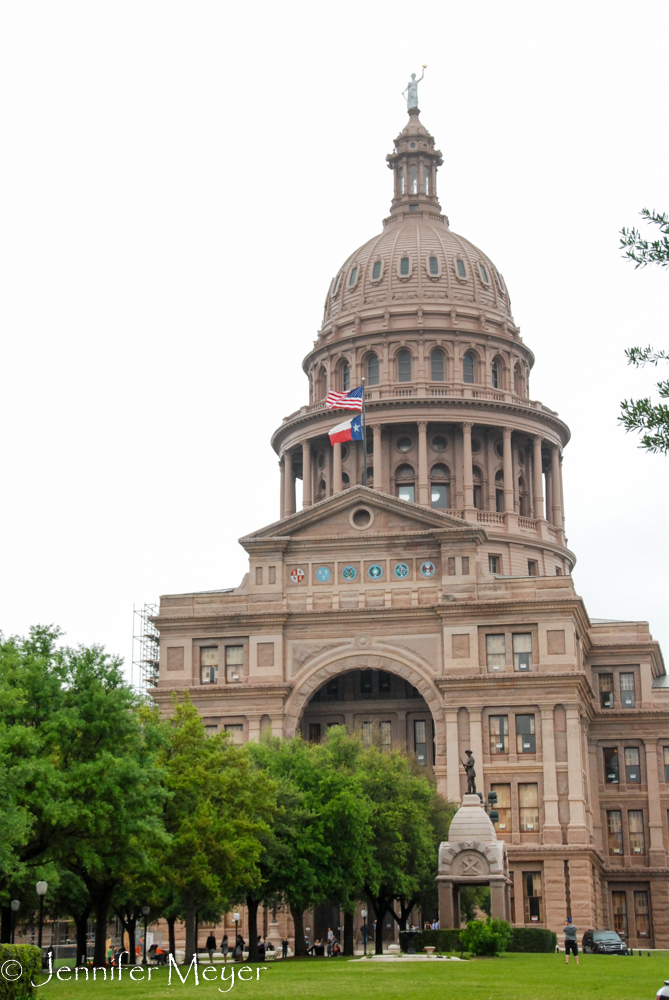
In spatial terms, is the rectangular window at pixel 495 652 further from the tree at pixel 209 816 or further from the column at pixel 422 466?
the tree at pixel 209 816

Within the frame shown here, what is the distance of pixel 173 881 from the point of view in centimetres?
5506

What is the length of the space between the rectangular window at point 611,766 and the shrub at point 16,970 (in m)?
67.2

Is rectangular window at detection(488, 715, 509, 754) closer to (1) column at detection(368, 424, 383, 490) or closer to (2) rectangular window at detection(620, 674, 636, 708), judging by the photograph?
(2) rectangular window at detection(620, 674, 636, 708)

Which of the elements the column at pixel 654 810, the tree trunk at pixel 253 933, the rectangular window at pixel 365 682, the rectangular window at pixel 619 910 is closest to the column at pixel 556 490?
the column at pixel 654 810

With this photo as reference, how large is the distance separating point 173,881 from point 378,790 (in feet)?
62.7

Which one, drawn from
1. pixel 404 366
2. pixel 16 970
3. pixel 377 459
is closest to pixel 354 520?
pixel 377 459

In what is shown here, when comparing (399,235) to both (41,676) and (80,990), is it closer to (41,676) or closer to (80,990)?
(41,676)

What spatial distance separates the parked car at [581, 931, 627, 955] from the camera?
7225 cm

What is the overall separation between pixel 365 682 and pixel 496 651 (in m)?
12.9

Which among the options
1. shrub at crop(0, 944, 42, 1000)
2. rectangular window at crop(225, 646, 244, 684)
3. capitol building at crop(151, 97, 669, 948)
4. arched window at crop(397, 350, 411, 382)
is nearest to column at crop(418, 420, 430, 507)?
capitol building at crop(151, 97, 669, 948)

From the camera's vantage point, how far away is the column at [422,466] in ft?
347

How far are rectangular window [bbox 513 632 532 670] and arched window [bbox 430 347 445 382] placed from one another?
31.9 meters

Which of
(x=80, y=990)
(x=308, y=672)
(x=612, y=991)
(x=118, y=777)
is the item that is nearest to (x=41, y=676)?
(x=118, y=777)

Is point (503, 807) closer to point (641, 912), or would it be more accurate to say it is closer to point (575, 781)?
point (575, 781)
